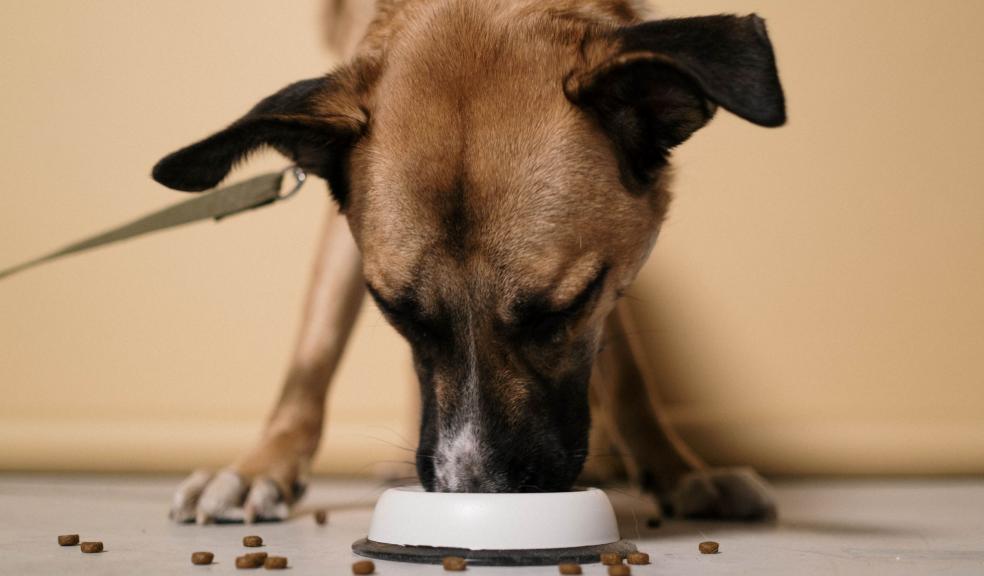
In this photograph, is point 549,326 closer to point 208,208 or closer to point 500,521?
point 500,521

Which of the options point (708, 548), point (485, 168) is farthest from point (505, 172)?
point (708, 548)

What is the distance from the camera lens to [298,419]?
3021mm

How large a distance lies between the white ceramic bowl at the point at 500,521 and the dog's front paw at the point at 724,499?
0.94 metres

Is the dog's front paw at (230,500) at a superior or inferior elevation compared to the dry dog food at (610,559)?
inferior

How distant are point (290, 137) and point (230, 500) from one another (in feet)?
3.13

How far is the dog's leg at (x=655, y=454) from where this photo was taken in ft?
9.30

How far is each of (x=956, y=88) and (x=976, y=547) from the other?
2843 mm

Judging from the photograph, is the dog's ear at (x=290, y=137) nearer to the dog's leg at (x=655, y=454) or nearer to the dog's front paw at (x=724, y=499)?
the dog's leg at (x=655, y=454)

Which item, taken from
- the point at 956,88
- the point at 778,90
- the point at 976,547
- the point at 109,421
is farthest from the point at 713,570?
the point at 109,421

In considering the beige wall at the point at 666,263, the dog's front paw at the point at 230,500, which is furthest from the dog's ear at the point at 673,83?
the beige wall at the point at 666,263

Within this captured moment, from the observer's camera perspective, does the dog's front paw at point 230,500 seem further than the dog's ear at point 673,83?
Yes

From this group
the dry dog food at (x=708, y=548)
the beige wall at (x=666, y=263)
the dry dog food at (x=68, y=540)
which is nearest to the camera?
the dry dog food at (x=708, y=548)

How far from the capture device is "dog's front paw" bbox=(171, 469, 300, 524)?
2.65 metres

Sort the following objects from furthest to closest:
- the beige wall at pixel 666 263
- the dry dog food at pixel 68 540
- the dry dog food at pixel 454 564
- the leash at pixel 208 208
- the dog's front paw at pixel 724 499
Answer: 1. the beige wall at pixel 666 263
2. the dog's front paw at pixel 724 499
3. the leash at pixel 208 208
4. the dry dog food at pixel 68 540
5. the dry dog food at pixel 454 564
